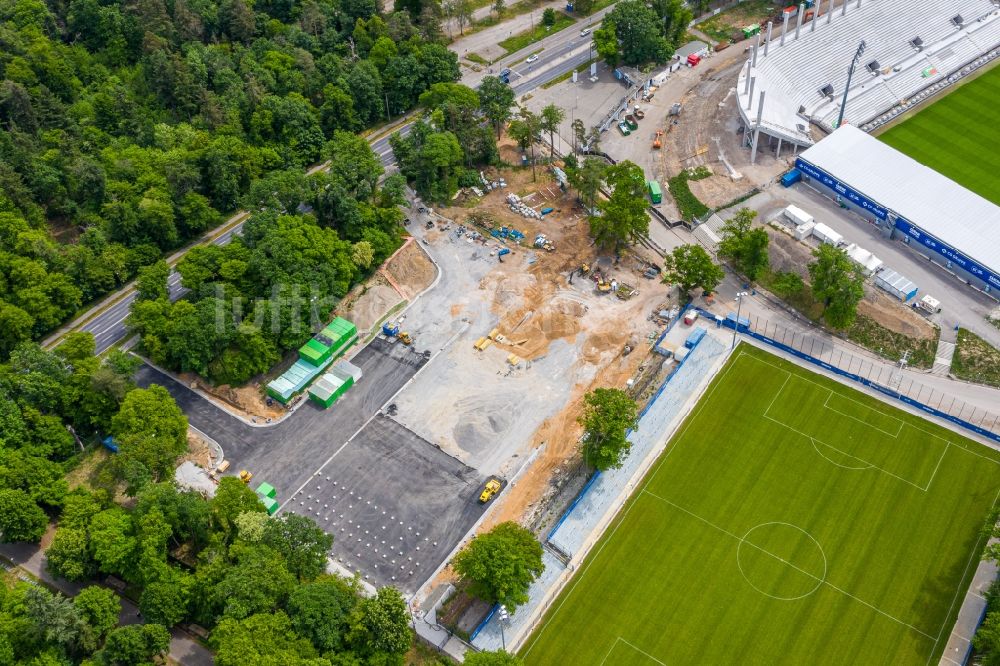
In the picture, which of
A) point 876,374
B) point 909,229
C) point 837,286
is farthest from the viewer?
point 909,229

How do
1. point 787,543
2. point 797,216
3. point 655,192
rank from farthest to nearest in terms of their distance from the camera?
point 655,192 → point 797,216 → point 787,543

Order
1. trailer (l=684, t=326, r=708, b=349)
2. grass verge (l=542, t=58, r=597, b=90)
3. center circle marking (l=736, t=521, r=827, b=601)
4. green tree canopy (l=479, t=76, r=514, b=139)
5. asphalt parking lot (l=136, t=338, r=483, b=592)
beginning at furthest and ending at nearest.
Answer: grass verge (l=542, t=58, r=597, b=90) < green tree canopy (l=479, t=76, r=514, b=139) < trailer (l=684, t=326, r=708, b=349) < asphalt parking lot (l=136, t=338, r=483, b=592) < center circle marking (l=736, t=521, r=827, b=601)

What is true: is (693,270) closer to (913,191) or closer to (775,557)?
(913,191)

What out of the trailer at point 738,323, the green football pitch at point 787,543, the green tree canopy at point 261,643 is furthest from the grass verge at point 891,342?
the green tree canopy at point 261,643

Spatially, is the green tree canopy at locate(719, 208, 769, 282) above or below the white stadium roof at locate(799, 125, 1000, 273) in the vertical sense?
below

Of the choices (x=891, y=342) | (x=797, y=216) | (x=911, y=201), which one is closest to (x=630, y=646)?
(x=891, y=342)

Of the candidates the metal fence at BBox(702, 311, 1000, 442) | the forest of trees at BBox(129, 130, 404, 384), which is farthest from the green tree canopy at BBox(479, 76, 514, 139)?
the metal fence at BBox(702, 311, 1000, 442)

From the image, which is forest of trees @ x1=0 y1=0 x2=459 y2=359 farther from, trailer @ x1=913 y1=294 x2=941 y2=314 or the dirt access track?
trailer @ x1=913 y1=294 x2=941 y2=314
